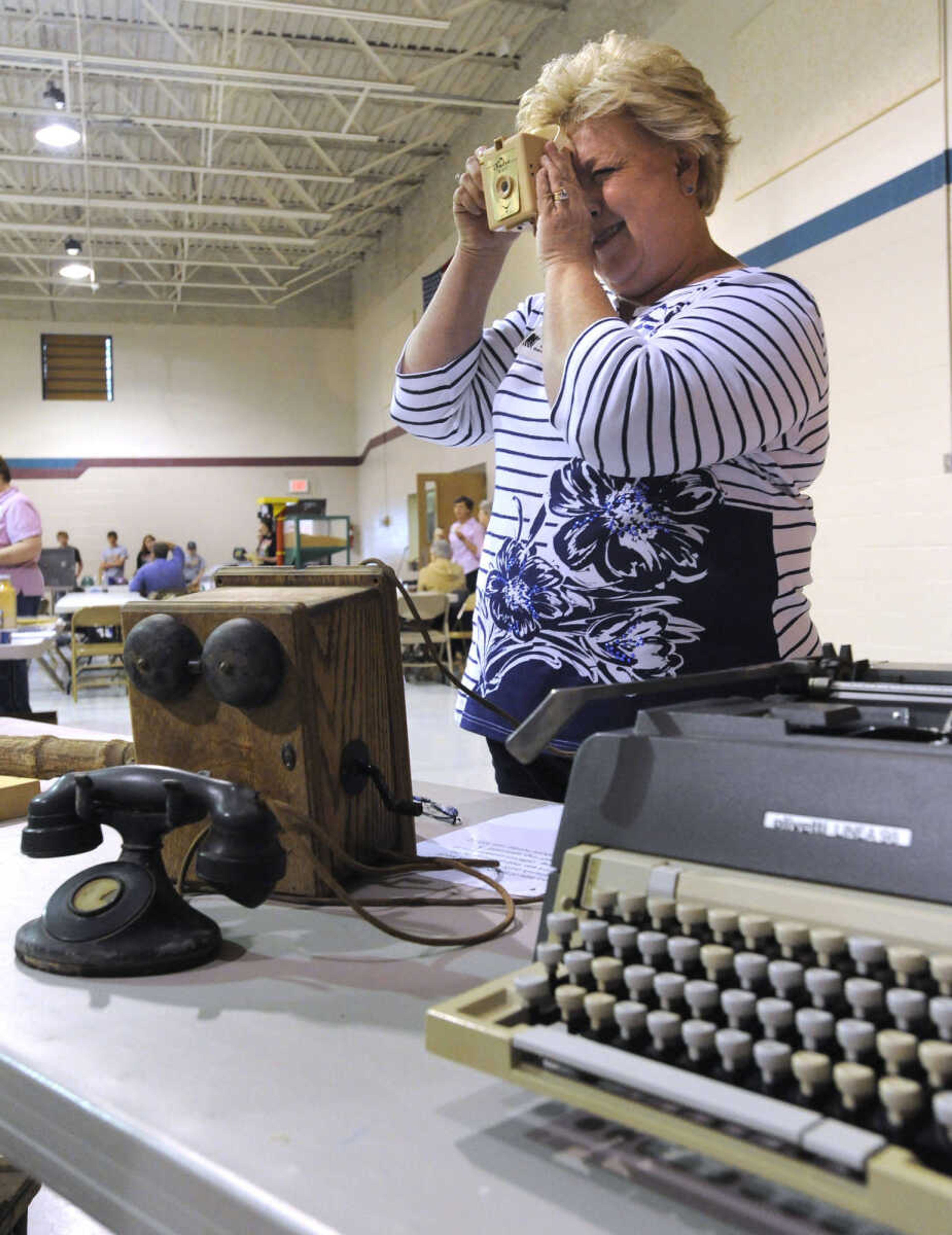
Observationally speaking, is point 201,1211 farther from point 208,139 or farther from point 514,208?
point 208,139

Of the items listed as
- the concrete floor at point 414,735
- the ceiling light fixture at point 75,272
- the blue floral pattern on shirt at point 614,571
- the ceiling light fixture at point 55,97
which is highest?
the ceiling light fixture at point 55,97

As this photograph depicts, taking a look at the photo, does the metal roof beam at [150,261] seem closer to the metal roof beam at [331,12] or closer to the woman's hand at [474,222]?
the metal roof beam at [331,12]

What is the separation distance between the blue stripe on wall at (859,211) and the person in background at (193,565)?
7557mm

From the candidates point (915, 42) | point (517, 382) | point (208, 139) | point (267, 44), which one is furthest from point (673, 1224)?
point (208, 139)

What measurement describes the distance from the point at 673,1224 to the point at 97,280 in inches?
646

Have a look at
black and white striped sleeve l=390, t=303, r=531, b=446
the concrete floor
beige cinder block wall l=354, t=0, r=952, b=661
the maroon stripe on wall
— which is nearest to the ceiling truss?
the maroon stripe on wall

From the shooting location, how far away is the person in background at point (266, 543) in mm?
9781

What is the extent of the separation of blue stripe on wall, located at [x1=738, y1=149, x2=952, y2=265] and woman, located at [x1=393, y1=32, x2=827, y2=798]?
3.23 m

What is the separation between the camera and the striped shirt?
37.3 inches

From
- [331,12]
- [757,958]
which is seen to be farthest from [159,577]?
[757,958]

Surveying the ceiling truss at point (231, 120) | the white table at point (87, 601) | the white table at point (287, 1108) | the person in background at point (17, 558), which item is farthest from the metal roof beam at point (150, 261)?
the white table at point (287, 1108)

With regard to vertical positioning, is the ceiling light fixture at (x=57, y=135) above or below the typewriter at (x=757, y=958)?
above

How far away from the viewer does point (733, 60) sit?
5914 millimetres

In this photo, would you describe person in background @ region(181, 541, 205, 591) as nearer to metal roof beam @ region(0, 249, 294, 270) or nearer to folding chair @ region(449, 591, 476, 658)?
folding chair @ region(449, 591, 476, 658)
